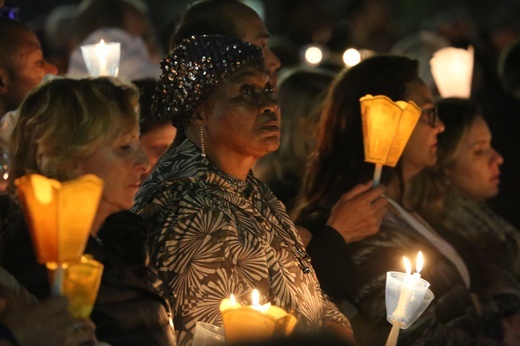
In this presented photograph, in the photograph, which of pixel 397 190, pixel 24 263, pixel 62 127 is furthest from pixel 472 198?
pixel 24 263

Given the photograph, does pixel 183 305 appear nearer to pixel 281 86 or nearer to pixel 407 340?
pixel 407 340

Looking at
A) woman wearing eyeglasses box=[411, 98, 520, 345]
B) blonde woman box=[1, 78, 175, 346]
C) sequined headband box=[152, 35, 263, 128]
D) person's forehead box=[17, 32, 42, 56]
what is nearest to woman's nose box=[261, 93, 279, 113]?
sequined headband box=[152, 35, 263, 128]

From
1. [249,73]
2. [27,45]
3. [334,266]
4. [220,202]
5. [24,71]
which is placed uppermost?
[249,73]

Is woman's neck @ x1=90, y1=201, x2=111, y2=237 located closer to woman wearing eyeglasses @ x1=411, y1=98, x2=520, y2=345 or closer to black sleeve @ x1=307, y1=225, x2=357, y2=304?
black sleeve @ x1=307, y1=225, x2=357, y2=304

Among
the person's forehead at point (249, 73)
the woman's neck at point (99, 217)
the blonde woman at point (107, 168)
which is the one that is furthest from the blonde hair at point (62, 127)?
the person's forehead at point (249, 73)

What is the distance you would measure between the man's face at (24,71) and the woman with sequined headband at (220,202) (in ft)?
2.48

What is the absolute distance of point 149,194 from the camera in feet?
11.2

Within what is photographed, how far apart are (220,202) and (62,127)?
0.65m

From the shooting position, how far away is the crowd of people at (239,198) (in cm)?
290

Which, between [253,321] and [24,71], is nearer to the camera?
[253,321]

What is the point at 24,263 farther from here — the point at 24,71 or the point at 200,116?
the point at 24,71

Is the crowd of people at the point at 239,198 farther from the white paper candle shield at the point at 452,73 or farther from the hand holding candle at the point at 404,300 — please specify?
the white paper candle shield at the point at 452,73

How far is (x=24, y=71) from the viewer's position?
4137mm

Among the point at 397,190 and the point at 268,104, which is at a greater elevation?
the point at 268,104
